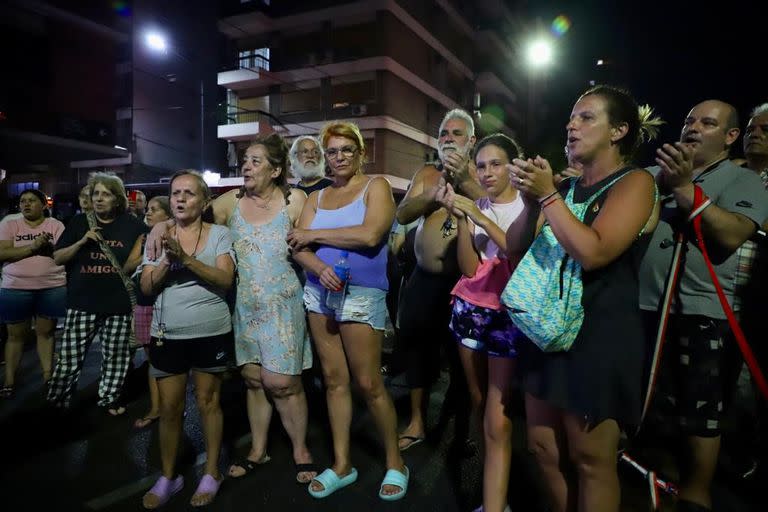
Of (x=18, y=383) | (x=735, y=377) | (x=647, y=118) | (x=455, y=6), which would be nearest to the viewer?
(x=647, y=118)

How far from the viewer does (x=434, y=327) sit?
3.57m

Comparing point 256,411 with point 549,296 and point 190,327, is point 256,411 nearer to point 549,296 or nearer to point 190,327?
point 190,327

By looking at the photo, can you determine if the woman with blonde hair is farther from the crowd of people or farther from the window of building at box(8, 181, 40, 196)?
the window of building at box(8, 181, 40, 196)

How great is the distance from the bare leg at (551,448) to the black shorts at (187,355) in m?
1.97

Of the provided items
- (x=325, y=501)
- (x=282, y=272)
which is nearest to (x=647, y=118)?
(x=282, y=272)

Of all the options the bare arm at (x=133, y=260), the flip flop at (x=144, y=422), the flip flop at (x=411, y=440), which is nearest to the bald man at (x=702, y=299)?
the flip flop at (x=411, y=440)

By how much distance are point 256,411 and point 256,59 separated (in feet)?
92.2

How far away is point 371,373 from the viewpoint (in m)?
2.90

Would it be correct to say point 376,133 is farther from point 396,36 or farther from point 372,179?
point 372,179

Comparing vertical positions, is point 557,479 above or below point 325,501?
above

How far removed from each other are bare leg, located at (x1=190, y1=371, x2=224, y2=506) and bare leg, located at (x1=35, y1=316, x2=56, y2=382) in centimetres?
321

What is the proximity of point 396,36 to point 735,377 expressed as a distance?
24.8 metres

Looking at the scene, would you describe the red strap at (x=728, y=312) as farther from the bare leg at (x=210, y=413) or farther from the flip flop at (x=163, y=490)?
the flip flop at (x=163, y=490)

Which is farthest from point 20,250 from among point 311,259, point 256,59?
point 256,59
